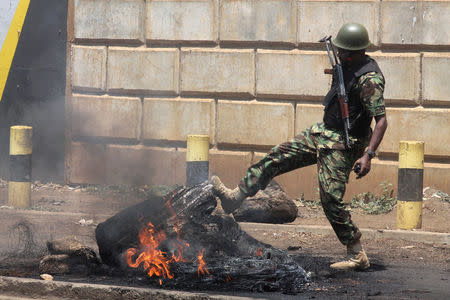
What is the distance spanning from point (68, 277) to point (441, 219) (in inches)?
163

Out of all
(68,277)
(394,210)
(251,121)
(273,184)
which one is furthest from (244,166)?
(68,277)

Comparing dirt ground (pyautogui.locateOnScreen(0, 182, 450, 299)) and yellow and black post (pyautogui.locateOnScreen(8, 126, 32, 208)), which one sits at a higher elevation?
yellow and black post (pyautogui.locateOnScreen(8, 126, 32, 208))

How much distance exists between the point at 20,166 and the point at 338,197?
399cm

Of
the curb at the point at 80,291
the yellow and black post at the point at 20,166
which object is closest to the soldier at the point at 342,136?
the curb at the point at 80,291

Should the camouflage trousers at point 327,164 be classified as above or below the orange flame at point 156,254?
above

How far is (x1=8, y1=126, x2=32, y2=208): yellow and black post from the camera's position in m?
8.18

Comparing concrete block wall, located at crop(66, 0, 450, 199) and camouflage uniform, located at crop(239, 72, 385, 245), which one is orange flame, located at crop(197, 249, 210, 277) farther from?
concrete block wall, located at crop(66, 0, 450, 199)

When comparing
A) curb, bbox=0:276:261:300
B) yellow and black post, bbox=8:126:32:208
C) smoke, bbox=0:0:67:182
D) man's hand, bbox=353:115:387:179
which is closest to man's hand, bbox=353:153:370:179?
man's hand, bbox=353:115:387:179

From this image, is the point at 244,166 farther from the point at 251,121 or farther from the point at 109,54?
the point at 109,54

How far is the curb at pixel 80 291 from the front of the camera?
4.53 metres

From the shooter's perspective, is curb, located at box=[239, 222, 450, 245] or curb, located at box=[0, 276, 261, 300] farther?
curb, located at box=[239, 222, 450, 245]

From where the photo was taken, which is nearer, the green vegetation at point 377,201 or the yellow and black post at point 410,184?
the yellow and black post at point 410,184

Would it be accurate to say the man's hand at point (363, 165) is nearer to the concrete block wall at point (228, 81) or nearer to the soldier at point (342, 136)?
the soldier at point (342, 136)

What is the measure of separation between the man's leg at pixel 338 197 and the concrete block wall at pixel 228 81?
3146 mm
